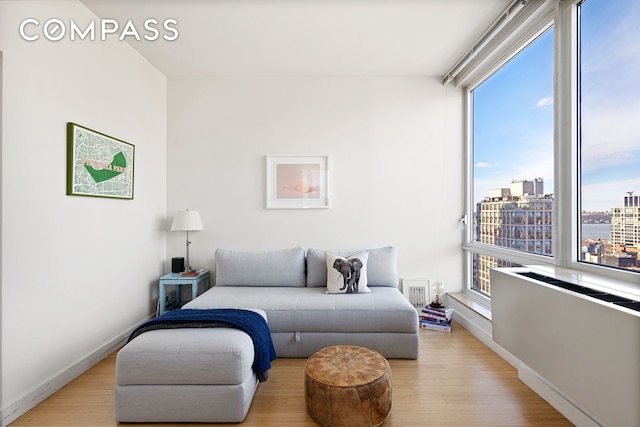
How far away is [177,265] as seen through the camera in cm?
330

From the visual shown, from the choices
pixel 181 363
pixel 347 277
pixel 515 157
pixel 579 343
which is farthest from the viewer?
pixel 347 277

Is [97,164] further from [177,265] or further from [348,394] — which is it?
[348,394]

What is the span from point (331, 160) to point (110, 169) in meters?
2.17

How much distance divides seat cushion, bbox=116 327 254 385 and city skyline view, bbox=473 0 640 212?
8.11 ft

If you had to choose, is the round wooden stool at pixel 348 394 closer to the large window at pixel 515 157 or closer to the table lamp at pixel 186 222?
the large window at pixel 515 157

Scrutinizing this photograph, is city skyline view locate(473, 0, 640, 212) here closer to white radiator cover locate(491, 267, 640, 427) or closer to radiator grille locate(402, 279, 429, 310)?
white radiator cover locate(491, 267, 640, 427)

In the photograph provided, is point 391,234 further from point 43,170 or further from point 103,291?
point 43,170

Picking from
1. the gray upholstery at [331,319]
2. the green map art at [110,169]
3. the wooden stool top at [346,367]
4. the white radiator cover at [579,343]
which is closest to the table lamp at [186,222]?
the green map art at [110,169]

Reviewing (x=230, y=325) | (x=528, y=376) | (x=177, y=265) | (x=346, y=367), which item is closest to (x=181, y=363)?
(x=230, y=325)

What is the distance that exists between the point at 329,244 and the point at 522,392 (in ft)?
6.98

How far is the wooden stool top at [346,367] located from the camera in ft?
5.45

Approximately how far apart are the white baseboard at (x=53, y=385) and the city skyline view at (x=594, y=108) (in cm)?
381

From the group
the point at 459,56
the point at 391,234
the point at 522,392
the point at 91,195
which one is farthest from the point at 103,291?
the point at 459,56

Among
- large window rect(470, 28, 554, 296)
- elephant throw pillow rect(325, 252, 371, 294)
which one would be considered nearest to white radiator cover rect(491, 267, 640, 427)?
large window rect(470, 28, 554, 296)
